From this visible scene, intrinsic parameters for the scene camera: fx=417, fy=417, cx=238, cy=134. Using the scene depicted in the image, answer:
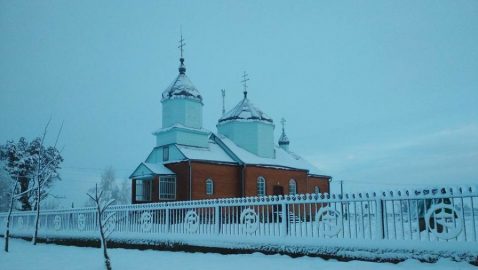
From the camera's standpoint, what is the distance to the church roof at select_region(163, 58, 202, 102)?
88.7 feet

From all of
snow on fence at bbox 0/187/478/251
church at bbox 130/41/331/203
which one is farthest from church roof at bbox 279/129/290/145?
snow on fence at bbox 0/187/478/251

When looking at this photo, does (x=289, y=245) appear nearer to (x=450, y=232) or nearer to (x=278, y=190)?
(x=450, y=232)

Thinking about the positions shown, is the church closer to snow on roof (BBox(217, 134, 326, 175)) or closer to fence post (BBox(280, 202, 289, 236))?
snow on roof (BBox(217, 134, 326, 175))

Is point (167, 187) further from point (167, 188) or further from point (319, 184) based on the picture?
point (319, 184)

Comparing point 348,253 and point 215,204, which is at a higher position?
point 215,204

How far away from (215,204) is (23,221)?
44.7 ft

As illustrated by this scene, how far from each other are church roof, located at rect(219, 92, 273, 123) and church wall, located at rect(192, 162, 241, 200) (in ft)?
15.1

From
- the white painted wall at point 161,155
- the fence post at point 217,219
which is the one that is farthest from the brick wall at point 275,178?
the fence post at point 217,219

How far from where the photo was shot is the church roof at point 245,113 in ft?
99.6

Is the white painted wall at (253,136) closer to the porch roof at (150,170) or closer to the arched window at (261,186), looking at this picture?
the arched window at (261,186)

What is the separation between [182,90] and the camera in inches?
1066

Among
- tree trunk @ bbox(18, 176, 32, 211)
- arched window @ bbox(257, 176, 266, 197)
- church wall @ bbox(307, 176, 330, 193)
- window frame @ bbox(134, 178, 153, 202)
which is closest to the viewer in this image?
window frame @ bbox(134, 178, 153, 202)

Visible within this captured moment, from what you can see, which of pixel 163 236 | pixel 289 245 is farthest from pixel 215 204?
pixel 289 245

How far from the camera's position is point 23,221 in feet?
67.7
